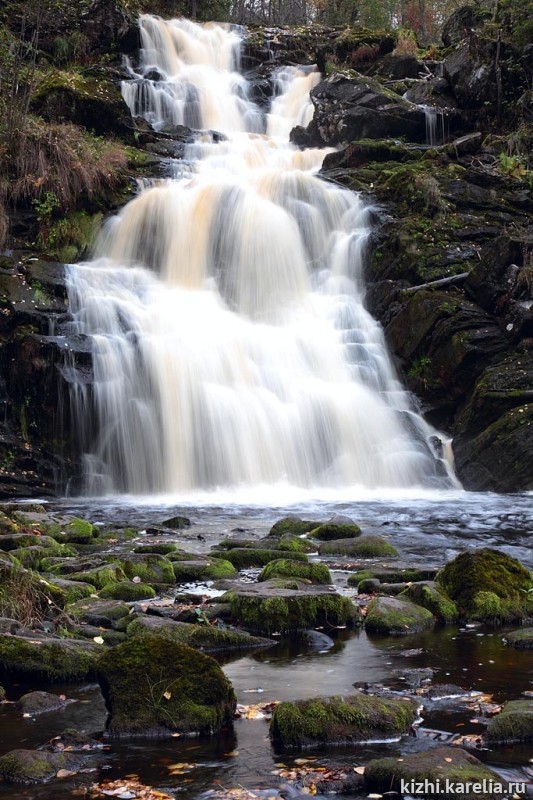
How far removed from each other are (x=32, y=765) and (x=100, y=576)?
343 cm

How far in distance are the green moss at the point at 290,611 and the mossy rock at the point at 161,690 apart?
5.64ft

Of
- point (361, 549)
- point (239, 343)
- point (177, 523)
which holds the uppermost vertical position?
point (239, 343)

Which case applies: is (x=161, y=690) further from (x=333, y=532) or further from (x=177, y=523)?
(x=177, y=523)

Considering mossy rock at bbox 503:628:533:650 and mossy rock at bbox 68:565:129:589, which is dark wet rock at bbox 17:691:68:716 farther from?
mossy rock at bbox 503:628:533:650

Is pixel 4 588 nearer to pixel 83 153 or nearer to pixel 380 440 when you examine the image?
pixel 380 440

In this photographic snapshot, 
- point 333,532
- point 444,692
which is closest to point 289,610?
point 444,692

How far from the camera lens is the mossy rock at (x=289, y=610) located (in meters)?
6.12

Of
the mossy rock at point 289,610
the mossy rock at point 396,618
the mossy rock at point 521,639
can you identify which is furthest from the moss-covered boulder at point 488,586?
the mossy rock at point 289,610

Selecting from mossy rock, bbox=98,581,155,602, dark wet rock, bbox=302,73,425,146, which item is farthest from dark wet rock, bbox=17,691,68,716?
dark wet rock, bbox=302,73,425,146

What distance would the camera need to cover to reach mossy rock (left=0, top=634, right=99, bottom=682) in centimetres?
493

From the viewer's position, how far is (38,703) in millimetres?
4523

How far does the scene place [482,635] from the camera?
5.97m

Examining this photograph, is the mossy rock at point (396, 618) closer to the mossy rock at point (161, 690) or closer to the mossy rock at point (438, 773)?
the mossy rock at point (161, 690)

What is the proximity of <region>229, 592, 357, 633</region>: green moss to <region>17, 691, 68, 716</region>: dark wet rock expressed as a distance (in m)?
1.81
